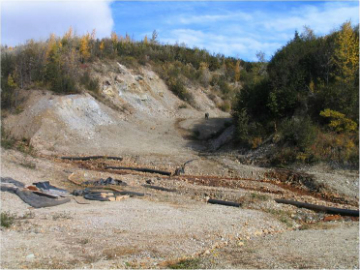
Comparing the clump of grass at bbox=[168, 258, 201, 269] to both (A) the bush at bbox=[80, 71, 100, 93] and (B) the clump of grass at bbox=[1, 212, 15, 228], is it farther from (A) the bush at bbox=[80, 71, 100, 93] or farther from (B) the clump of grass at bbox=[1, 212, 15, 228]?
(A) the bush at bbox=[80, 71, 100, 93]

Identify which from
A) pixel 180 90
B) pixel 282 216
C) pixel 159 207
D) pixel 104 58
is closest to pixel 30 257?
pixel 159 207

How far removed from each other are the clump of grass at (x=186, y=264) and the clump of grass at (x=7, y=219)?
3612 millimetres

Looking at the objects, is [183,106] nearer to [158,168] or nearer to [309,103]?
[309,103]

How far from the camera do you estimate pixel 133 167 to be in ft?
56.2

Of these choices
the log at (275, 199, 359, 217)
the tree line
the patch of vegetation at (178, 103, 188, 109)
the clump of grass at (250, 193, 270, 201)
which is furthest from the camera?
the patch of vegetation at (178, 103, 188, 109)

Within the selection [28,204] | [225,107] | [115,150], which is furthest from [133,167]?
[225,107]

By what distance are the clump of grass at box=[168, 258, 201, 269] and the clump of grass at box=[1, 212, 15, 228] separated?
3.61 metres

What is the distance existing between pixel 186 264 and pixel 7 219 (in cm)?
406

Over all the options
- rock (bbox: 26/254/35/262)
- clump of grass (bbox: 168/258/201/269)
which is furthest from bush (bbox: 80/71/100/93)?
clump of grass (bbox: 168/258/201/269)

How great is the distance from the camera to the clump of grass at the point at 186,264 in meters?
6.48

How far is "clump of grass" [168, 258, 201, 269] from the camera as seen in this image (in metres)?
6.48

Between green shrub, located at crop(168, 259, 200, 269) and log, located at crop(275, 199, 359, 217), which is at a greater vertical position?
green shrub, located at crop(168, 259, 200, 269)

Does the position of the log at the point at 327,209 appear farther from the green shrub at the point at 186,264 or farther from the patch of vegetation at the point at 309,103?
the green shrub at the point at 186,264

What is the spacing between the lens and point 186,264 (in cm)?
664
